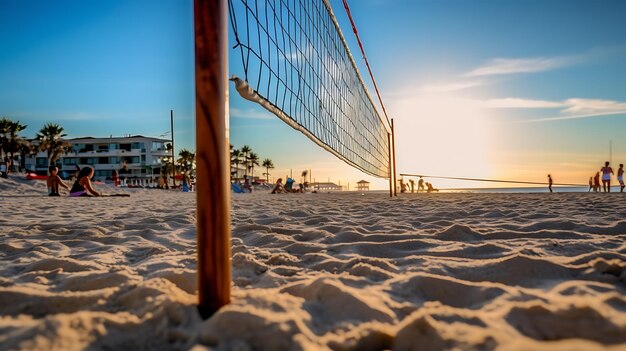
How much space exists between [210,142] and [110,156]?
50912 mm

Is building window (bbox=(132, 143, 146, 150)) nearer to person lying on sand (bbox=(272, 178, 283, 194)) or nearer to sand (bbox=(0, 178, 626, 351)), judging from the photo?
person lying on sand (bbox=(272, 178, 283, 194))

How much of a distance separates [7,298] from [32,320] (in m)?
0.24

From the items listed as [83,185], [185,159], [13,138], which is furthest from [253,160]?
[83,185]

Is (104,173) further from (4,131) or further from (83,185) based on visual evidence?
(83,185)

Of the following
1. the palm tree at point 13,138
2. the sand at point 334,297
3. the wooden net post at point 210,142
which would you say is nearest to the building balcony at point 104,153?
the palm tree at point 13,138

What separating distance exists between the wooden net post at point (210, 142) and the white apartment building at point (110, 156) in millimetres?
47672

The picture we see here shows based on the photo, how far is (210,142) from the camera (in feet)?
2.89

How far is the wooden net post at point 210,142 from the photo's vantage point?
0.88 m

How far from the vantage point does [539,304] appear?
94 centimetres

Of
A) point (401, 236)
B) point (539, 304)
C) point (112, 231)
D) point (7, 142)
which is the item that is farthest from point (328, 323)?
point (7, 142)

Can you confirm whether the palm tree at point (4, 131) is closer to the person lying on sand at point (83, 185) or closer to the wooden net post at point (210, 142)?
the person lying on sand at point (83, 185)

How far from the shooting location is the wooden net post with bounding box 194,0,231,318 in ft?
2.89

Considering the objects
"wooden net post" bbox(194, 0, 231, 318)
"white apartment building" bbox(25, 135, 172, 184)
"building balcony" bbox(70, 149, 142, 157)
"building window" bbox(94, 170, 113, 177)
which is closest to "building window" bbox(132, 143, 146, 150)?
"white apartment building" bbox(25, 135, 172, 184)

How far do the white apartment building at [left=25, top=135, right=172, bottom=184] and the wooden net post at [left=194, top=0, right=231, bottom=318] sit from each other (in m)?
47.7
